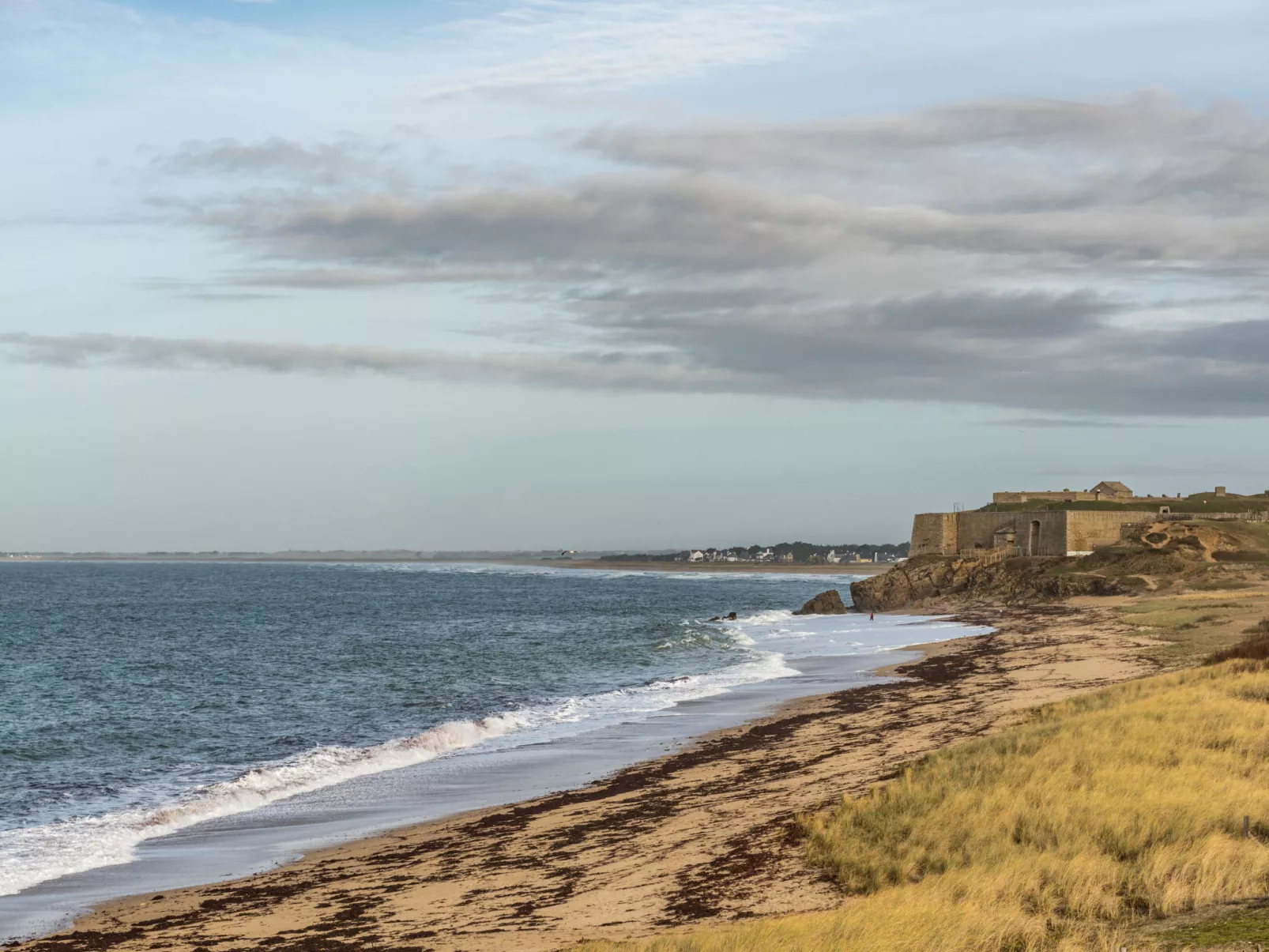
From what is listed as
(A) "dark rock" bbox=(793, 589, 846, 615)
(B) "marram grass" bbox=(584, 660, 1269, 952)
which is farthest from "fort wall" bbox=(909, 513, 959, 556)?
(B) "marram grass" bbox=(584, 660, 1269, 952)

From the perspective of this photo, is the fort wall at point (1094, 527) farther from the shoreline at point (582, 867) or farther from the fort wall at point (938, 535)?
the shoreline at point (582, 867)

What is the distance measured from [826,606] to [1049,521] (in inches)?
761

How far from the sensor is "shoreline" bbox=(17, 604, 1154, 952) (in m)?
14.4

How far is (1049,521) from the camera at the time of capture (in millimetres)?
94250

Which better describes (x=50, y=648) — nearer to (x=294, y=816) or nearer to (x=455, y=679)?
(x=455, y=679)

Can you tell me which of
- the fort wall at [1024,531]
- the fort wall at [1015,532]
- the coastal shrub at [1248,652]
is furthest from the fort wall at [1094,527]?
the coastal shrub at [1248,652]

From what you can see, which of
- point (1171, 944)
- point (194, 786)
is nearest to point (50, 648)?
point (194, 786)

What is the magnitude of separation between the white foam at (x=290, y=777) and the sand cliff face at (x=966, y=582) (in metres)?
43.8

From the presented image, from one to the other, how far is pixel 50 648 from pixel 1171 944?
65.3 meters

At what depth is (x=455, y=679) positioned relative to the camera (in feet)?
157

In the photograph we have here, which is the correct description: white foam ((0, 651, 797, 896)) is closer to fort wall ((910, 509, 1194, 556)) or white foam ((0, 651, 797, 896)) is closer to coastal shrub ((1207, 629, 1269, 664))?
coastal shrub ((1207, 629, 1269, 664))

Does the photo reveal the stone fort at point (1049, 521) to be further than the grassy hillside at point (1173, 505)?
No

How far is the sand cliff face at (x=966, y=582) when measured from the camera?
270 ft

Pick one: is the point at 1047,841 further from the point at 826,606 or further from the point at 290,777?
the point at 826,606
